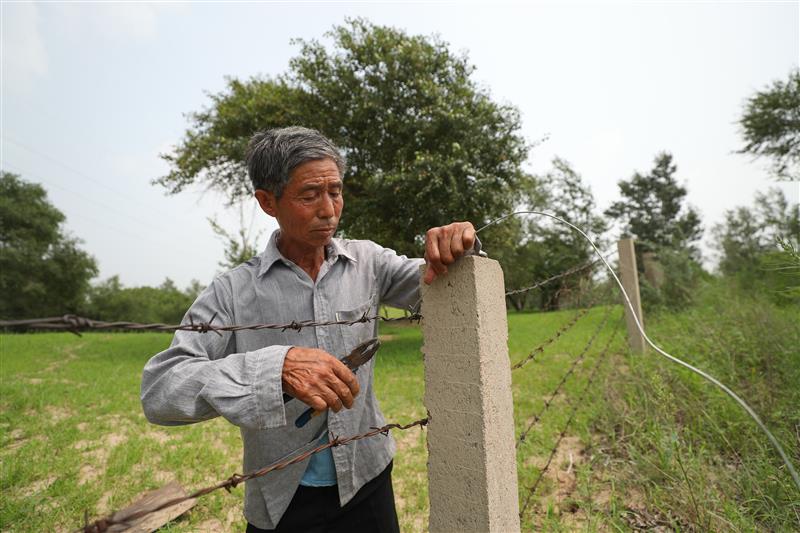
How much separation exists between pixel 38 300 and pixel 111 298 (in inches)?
608

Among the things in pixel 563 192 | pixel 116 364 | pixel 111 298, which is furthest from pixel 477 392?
pixel 111 298

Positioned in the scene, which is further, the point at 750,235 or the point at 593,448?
the point at 750,235

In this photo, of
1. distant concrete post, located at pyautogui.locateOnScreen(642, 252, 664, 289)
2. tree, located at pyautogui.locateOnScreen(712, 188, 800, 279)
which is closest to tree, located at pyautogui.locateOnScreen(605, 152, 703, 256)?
tree, located at pyautogui.locateOnScreen(712, 188, 800, 279)

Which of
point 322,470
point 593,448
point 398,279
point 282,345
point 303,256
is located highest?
point 303,256

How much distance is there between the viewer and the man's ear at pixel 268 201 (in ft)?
5.38

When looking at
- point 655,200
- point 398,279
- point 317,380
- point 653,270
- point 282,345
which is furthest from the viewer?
point 655,200

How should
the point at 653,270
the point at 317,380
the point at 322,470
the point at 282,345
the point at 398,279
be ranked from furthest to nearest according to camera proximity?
the point at 653,270 < the point at 398,279 < the point at 322,470 < the point at 282,345 < the point at 317,380

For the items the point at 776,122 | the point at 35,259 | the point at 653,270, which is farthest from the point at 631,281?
the point at 35,259

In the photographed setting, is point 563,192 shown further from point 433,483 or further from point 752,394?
point 433,483

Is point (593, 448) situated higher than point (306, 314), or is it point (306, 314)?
point (306, 314)

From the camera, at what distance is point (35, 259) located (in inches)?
1107

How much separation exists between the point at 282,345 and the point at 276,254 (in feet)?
1.53

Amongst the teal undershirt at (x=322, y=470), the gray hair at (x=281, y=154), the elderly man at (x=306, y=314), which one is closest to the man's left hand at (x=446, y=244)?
the elderly man at (x=306, y=314)

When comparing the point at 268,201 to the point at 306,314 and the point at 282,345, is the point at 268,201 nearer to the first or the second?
the point at 306,314
